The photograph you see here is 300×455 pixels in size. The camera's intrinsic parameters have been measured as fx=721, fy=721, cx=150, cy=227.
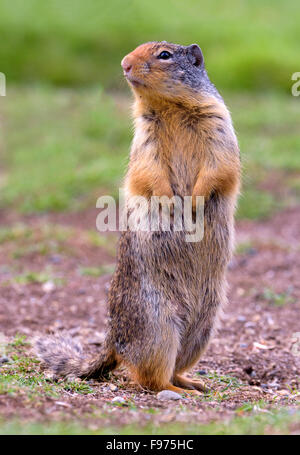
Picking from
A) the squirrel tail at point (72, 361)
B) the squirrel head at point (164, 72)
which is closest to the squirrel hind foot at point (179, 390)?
the squirrel tail at point (72, 361)

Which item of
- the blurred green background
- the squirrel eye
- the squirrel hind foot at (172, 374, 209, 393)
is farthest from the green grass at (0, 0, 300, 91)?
the squirrel hind foot at (172, 374, 209, 393)

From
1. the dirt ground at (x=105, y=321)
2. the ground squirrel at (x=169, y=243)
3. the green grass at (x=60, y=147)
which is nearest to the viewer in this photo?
the dirt ground at (x=105, y=321)

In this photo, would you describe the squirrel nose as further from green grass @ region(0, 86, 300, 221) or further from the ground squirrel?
green grass @ region(0, 86, 300, 221)

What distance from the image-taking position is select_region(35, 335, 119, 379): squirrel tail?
18.3 feet

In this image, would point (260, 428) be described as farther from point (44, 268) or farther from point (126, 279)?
point (44, 268)

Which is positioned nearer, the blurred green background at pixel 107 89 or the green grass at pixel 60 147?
the green grass at pixel 60 147

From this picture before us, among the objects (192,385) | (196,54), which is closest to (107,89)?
(196,54)

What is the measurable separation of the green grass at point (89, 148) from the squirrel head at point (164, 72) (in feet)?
16.1

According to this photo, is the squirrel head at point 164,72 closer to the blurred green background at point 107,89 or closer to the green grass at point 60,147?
the blurred green background at point 107,89

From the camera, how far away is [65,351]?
5.84m

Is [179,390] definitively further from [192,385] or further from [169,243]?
[169,243]

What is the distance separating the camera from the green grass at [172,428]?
3764 mm

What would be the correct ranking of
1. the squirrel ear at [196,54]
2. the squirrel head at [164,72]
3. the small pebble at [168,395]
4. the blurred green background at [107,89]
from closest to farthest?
1. the small pebble at [168,395]
2. the squirrel head at [164,72]
3. the squirrel ear at [196,54]
4. the blurred green background at [107,89]
